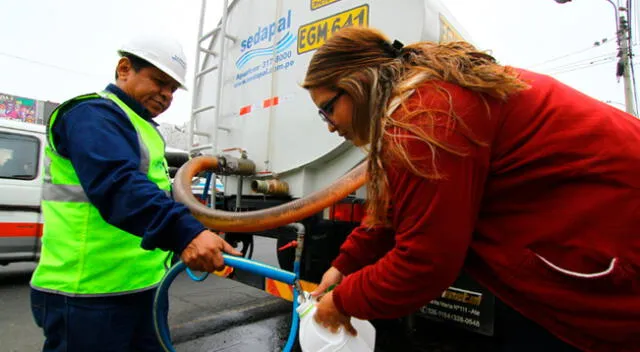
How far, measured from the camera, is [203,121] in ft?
12.9

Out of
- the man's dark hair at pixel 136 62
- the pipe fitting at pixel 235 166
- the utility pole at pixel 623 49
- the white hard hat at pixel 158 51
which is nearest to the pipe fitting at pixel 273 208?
the pipe fitting at pixel 235 166

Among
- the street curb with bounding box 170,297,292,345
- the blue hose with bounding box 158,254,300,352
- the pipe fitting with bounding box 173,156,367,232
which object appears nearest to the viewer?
the blue hose with bounding box 158,254,300,352

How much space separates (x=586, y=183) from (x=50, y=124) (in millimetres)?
1696

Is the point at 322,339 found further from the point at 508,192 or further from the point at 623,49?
the point at 623,49

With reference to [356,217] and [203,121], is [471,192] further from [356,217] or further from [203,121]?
[203,121]

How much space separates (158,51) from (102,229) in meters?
0.76

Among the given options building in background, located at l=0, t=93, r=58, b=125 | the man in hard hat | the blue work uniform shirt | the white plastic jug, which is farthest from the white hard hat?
building in background, located at l=0, t=93, r=58, b=125

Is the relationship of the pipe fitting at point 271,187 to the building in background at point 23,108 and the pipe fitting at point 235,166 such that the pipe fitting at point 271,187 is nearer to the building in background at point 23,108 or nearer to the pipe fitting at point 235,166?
the pipe fitting at point 235,166

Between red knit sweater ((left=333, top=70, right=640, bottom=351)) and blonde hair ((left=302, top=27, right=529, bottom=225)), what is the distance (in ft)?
0.08

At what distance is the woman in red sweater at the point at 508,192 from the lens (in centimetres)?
82

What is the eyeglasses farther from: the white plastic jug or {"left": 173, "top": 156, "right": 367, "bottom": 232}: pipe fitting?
{"left": 173, "top": 156, "right": 367, "bottom": 232}: pipe fitting

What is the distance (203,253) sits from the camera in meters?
1.23

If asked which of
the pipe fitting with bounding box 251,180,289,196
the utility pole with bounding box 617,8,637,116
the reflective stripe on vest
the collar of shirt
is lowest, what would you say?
the reflective stripe on vest

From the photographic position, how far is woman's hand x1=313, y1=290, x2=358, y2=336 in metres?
1.07
